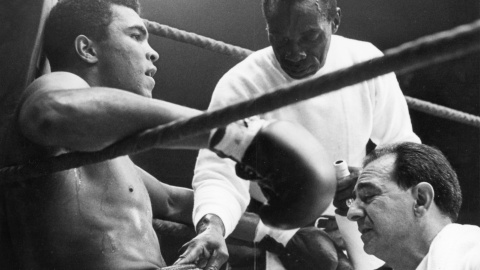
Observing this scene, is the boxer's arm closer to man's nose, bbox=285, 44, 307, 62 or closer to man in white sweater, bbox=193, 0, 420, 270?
man in white sweater, bbox=193, 0, 420, 270

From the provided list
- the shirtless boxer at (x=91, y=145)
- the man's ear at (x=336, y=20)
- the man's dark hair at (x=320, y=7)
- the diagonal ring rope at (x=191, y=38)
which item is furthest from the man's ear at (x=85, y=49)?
the man's ear at (x=336, y=20)

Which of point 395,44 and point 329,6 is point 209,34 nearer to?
point 329,6

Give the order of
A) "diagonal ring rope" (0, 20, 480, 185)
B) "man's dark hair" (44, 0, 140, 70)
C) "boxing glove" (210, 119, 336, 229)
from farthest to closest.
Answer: "man's dark hair" (44, 0, 140, 70), "boxing glove" (210, 119, 336, 229), "diagonal ring rope" (0, 20, 480, 185)

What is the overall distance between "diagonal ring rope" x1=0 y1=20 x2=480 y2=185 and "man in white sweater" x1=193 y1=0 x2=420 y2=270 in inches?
9.1

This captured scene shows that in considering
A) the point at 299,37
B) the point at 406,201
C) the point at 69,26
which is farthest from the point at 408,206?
the point at 69,26

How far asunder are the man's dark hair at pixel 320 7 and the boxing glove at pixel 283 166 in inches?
12.5

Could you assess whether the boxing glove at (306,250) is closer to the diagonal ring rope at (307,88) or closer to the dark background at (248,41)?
the dark background at (248,41)

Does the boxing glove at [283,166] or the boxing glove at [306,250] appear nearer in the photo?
the boxing glove at [283,166]

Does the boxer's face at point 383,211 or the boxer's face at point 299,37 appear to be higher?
the boxer's face at point 299,37

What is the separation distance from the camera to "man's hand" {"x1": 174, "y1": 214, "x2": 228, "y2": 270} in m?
0.75

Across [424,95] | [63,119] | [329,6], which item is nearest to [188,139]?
[63,119]

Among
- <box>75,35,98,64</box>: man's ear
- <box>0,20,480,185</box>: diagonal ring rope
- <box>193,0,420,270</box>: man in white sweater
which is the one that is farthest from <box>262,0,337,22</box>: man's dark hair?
<box>0,20,480,185</box>: diagonal ring rope

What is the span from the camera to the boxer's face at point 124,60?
A: 0.75 m

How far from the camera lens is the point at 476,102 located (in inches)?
46.8
